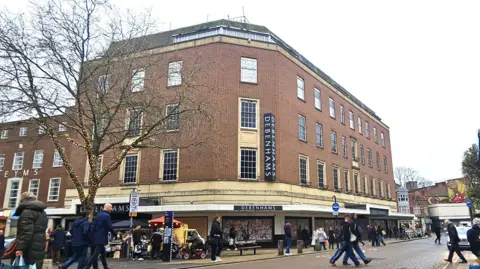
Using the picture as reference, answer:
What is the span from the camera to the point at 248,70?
91.2ft

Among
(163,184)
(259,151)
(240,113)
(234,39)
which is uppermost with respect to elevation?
(234,39)

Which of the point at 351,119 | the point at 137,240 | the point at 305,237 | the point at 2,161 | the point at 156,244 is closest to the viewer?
the point at 156,244

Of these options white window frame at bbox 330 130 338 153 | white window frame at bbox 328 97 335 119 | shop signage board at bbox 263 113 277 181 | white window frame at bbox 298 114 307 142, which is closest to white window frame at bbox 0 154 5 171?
shop signage board at bbox 263 113 277 181

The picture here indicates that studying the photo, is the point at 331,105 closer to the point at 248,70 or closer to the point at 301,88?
the point at 301,88

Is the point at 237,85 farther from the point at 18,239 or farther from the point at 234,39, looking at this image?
the point at 18,239

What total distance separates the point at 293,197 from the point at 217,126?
7.37 meters

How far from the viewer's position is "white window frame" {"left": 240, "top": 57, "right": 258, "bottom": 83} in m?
27.6

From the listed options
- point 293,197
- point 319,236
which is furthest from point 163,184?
point 319,236

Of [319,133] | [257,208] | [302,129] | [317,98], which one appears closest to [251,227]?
[257,208]

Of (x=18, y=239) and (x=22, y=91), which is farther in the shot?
(x=22, y=91)

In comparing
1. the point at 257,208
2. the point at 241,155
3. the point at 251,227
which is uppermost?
the point at 241,155

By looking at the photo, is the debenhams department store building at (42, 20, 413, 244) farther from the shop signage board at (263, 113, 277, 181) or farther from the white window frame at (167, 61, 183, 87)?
the white window frame at (167, 61, 183, 87)

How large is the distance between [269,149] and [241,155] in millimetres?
1975

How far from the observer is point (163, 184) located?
2605cm
